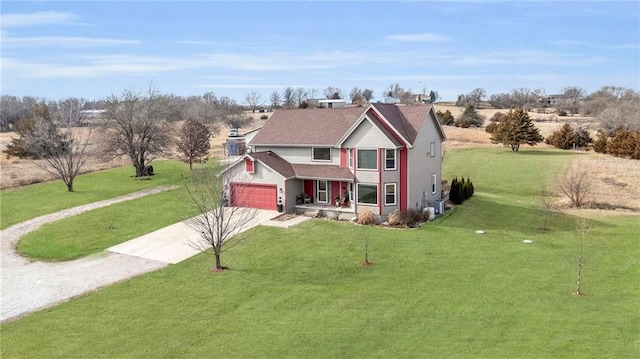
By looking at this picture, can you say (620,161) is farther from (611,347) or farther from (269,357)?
(269,357)

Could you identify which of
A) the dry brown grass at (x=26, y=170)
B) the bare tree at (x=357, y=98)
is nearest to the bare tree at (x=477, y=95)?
the bare tree at (x=357, y=98)

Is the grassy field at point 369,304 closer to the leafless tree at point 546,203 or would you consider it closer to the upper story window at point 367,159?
the leafless tree at point 546,203

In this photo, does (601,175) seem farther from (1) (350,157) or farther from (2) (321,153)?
(2) (321,153)

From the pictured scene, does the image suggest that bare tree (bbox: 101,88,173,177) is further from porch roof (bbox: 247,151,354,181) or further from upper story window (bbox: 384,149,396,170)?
upper story window (bbox: 384,149,396,170)

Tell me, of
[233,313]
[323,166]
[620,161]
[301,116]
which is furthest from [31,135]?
[620,161]

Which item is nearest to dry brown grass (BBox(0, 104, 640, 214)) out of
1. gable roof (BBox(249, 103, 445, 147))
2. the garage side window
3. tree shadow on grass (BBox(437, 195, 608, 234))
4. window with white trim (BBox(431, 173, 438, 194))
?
tree shadow on grass (BBox(437, 195, 608, 234))
